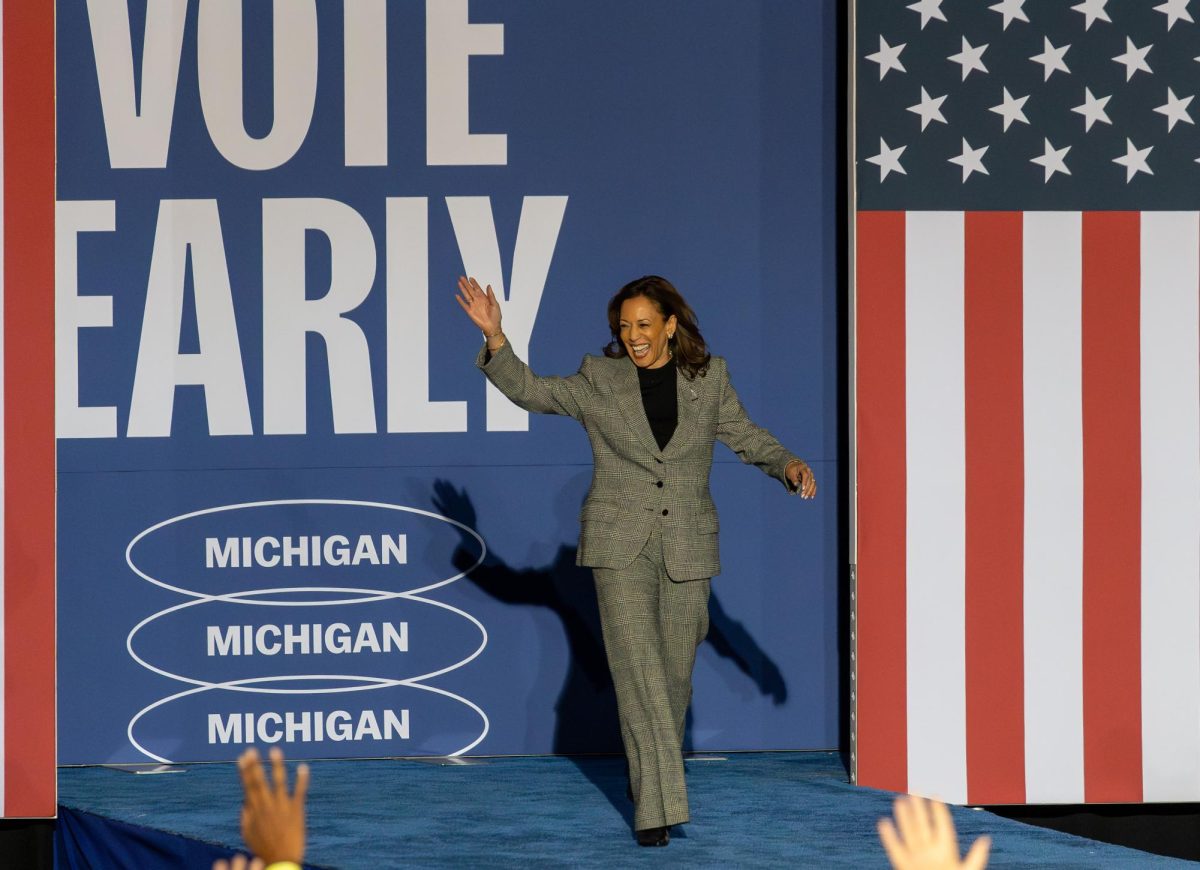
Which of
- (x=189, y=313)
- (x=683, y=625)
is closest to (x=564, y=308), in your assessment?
(x=189, y=313)

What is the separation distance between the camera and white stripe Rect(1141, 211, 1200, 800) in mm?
5086

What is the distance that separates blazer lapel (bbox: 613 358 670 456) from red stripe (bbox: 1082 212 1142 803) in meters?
1.68

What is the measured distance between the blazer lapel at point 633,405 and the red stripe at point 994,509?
1.37m

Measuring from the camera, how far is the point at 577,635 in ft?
18.1

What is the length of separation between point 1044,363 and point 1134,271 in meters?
0.41

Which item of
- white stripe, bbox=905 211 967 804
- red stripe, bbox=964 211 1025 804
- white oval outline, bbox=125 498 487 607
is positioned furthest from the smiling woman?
white oval outline, bbox=125 498 487 607

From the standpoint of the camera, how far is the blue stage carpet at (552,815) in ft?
13.4

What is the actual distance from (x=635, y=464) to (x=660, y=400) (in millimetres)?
183

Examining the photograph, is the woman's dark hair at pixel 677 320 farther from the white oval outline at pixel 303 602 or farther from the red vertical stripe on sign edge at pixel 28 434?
the red vertical stripe on sign edge at pixel 28 434

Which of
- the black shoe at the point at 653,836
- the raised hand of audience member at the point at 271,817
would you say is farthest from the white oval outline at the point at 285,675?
the raised hand of audience member at the point at 271,817

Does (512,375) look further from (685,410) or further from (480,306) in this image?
(685,410)

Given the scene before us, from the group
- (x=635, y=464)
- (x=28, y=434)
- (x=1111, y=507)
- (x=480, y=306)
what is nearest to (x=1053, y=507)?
A: (x=1111, y=507)

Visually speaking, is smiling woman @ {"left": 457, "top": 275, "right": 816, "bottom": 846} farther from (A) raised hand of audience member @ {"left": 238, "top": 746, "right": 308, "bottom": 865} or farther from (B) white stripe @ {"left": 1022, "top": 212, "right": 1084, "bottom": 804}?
(A) raised hand of audience member @ {"left": 238, "top": 746, "right": 308, "bottom": 865}

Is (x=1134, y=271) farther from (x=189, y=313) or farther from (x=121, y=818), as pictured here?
(x=121, y=818)
